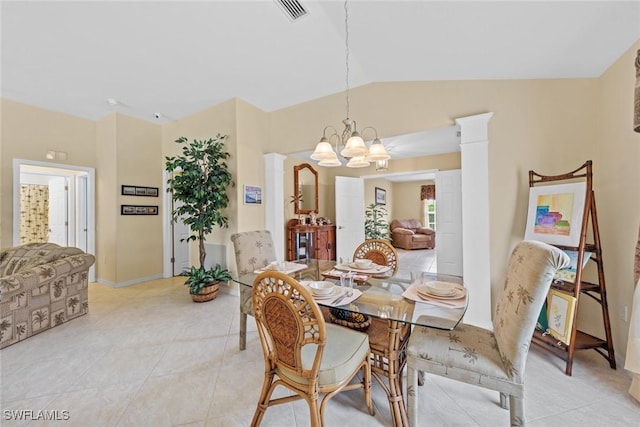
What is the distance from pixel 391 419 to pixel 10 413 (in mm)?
2279

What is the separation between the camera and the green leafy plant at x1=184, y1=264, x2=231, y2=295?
3293 millimetres

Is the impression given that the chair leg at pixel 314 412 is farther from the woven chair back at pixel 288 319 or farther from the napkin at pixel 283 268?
the napkin at pixel 283 268

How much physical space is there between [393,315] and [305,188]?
3987 mm

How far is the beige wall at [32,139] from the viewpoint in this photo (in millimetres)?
3422

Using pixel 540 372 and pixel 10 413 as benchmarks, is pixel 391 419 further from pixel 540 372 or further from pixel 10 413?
pixel 10 413

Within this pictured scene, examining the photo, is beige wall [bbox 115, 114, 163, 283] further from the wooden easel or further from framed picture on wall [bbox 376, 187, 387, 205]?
framed picture on wall [bbox 376, 187, 387, 205]

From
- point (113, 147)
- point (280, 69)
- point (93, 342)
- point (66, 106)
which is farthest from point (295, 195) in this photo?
point (66, 106)

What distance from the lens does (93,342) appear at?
233 centimetres

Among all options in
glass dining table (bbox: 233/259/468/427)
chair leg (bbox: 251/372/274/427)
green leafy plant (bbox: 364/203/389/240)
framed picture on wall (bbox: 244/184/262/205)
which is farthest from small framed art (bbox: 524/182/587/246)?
green leafy plant (bbox: 364/203/389/240)

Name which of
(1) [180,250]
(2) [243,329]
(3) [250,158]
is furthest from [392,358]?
(1) [180,250]

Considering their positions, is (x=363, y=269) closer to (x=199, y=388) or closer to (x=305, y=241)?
(x=199, y=388)

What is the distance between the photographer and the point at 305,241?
466 cm

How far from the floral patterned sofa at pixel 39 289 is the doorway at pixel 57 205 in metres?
1.08

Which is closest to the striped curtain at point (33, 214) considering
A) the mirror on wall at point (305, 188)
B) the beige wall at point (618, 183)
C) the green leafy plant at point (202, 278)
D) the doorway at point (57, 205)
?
the doorway at point (57, 205)
